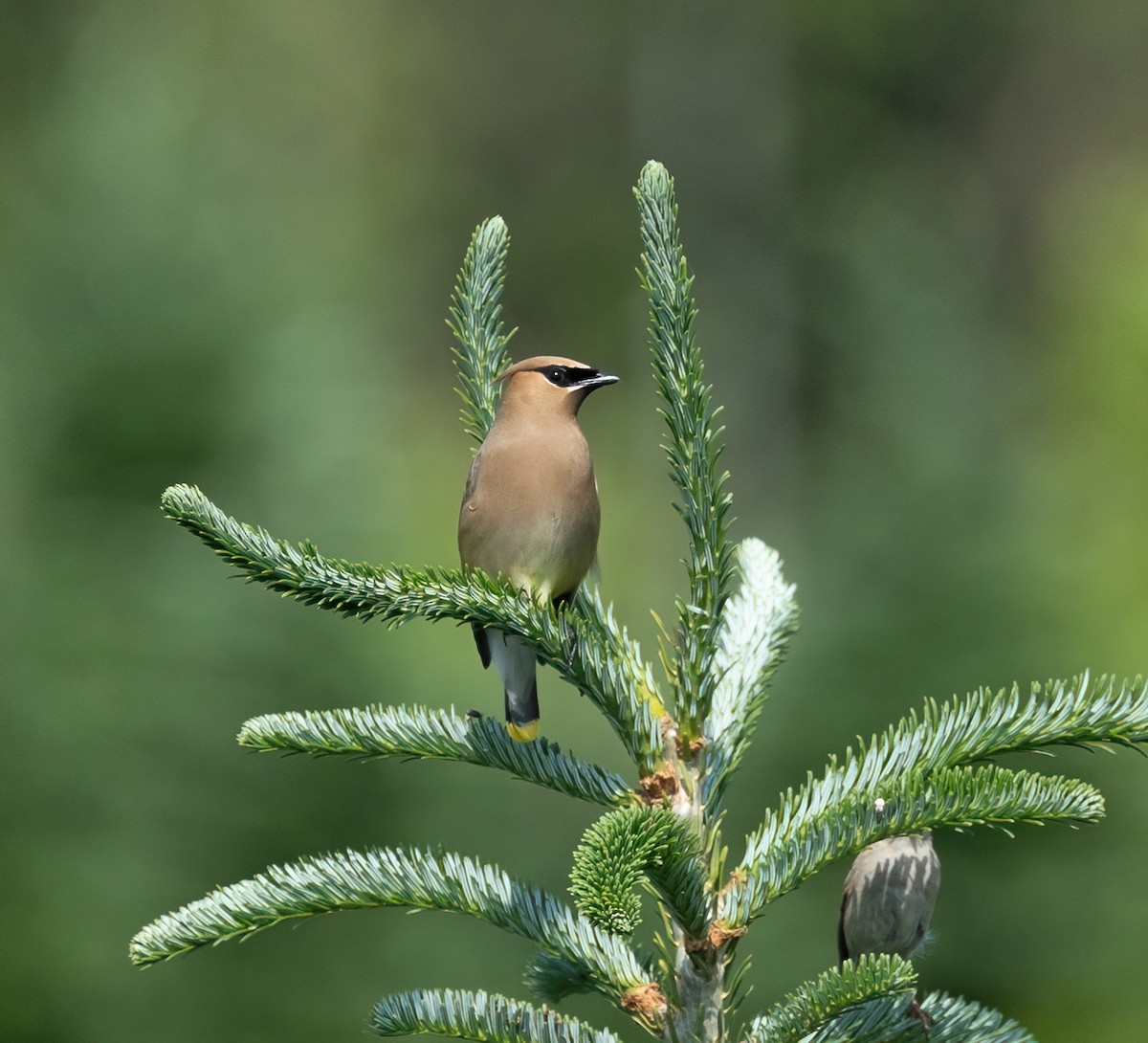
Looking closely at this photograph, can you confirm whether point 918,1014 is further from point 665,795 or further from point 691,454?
point 691,454

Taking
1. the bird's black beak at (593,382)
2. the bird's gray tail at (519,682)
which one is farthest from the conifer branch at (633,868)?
the bird's black beak at (593,382)

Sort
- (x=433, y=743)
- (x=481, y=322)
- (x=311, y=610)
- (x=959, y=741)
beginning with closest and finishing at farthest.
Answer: (x=959, y=741) → (x=433, y=743) → (x=481, y=322) → (x=311, y=610)

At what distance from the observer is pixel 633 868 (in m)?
1.71

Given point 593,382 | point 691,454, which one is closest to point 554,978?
point 691,454

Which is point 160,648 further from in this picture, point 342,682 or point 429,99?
point 429,99

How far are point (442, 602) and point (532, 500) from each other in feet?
3.61

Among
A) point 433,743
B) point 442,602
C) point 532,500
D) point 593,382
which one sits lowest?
point 433,743

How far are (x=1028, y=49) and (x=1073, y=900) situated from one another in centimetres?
2672

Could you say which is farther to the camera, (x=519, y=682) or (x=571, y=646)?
(x=519, y=682)

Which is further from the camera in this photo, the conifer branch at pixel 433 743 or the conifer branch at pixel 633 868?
the conifer branch at pixel 433 743

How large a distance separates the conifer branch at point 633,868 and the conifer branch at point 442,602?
0.31 meters

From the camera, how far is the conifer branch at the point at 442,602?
2.00 m

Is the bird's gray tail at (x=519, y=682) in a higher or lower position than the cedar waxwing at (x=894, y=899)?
higher

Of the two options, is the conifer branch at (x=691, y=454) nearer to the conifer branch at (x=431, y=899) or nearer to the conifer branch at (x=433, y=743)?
the conifer branch at (x=433, y=743)
